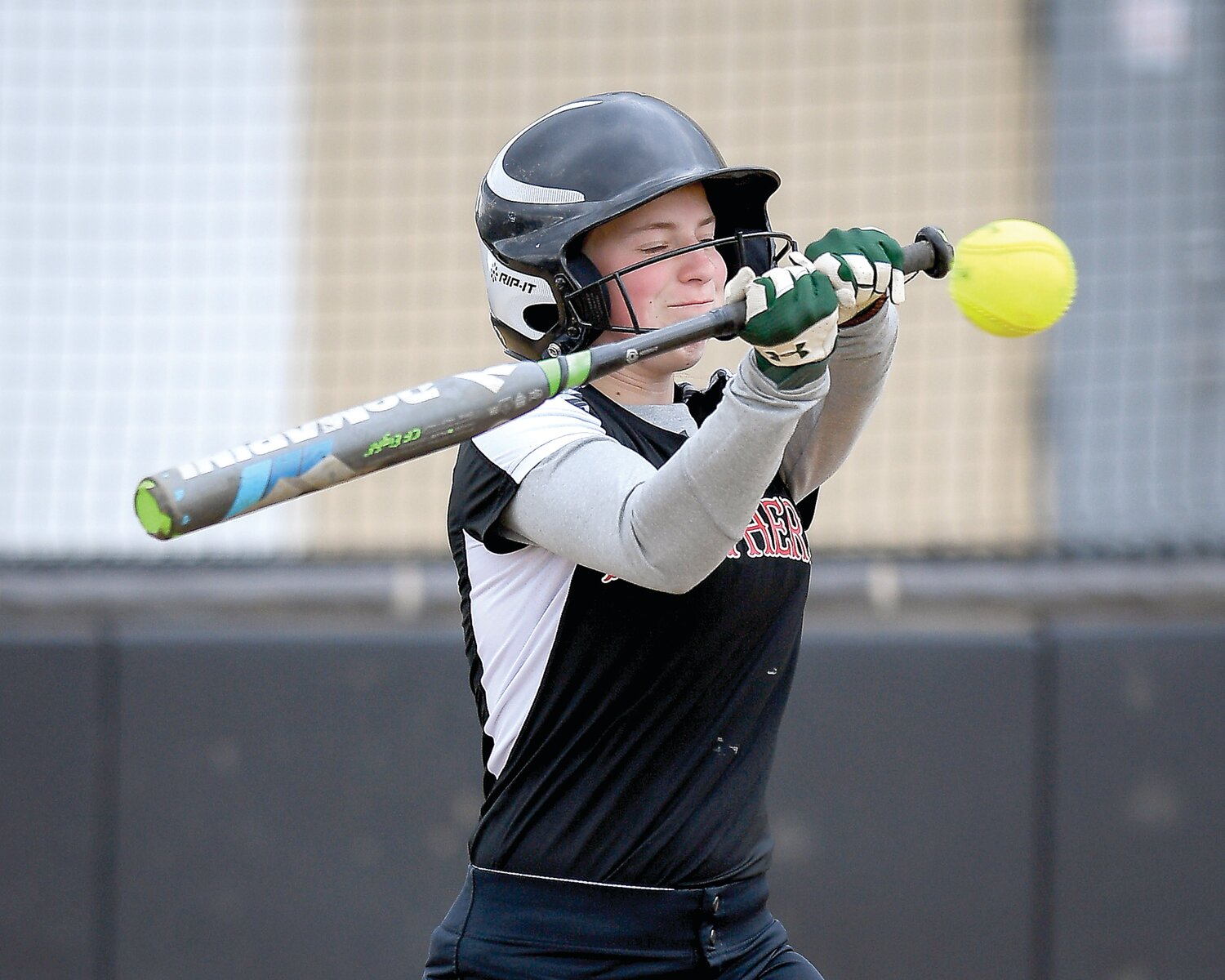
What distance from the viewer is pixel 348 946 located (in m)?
3.84

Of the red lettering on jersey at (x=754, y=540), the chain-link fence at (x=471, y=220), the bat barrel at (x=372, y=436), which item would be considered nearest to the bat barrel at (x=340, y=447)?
the bat barrel at (x=372, y=436)

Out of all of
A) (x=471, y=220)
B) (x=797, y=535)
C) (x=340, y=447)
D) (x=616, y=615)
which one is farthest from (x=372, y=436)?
(x=471, y=220)

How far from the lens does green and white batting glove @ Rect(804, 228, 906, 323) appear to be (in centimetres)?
186

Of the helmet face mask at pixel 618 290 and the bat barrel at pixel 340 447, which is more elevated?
the helmet face mask at pixel 618 290

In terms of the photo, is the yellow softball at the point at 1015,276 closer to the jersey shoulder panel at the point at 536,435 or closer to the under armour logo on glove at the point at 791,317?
the under armour logo on glove at the point at 791,317

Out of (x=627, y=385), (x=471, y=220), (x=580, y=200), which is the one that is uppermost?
(x=471, y=220)

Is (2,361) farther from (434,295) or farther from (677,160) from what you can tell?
(677,160)

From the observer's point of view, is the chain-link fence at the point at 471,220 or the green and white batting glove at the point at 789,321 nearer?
the green and white batting glove at the point at 789,321

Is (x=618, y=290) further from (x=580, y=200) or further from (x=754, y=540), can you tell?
(x=754, y=540)

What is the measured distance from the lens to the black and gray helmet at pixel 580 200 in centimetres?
212

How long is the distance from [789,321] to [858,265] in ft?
0.59

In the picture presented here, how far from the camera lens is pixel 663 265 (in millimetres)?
2129

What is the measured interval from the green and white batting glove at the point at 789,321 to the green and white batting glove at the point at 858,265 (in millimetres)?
45

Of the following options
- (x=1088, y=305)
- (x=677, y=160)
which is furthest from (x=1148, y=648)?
(x=677, y=160)
